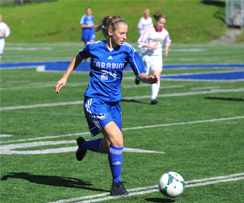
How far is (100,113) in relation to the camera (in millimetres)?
5570

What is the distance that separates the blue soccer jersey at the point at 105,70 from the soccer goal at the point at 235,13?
150 feet

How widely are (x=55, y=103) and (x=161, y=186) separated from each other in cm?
803

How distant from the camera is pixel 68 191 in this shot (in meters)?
5.75

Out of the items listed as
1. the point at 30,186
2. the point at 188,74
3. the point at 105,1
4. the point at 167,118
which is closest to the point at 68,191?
the point at 30,186

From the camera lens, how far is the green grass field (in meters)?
5.73

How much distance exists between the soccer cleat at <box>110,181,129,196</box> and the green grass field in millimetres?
86

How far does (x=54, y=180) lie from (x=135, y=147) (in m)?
2.08

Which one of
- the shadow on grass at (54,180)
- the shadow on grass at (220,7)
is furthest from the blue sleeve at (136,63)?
the shadow on grass at (220,7)

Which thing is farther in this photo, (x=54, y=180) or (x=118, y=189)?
(x=54, y=180)

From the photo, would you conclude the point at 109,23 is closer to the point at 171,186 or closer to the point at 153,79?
the point at 153,79

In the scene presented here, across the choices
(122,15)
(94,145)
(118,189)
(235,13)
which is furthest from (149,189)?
(122,15)

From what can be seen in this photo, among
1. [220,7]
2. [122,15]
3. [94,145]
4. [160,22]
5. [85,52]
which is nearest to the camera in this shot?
[85,52]

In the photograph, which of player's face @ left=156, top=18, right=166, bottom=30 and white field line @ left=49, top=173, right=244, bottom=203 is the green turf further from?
white field line @ left=49, top=173, right=244, bottom=203

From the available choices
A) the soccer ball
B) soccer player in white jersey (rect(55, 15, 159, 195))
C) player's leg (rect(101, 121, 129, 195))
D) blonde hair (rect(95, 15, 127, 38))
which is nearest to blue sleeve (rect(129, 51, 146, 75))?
soccer player in white jersey (rect(55, 15, 159, 195))
